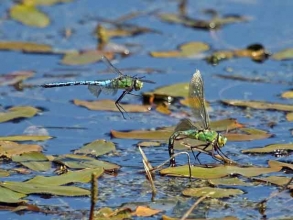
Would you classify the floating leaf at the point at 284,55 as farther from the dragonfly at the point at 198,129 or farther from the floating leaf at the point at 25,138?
the floating leaf at the point at 25,138

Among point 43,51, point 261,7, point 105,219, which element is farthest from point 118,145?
point 261,7

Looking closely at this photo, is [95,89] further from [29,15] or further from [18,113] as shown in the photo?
[29,15]

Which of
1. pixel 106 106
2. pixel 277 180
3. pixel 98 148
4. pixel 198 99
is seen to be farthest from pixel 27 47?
pixel 277 180

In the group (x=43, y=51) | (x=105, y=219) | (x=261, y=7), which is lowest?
(x=105, y=219)

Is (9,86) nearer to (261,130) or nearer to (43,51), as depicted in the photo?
(43,51)

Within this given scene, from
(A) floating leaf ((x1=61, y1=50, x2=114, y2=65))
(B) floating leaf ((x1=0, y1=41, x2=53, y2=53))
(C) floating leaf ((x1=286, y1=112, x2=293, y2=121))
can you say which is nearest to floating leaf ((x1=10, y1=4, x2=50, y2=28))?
(B) floating leaf ((x1=0, y1=41, x2=53, y2=53))
